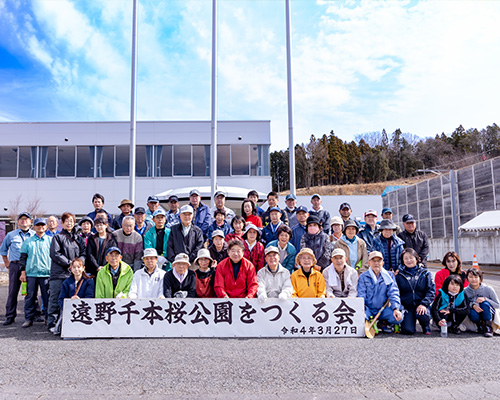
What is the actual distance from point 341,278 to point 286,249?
1068mm

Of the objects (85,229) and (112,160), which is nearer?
(85,229)

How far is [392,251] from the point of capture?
23.3 feet

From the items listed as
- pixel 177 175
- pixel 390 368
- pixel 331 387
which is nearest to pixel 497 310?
pixel 390 368

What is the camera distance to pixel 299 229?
7.41 meters

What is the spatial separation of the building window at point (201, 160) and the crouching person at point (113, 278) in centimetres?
1713

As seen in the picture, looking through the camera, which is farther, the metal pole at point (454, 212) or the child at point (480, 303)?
the metal pole at point (454, 212)

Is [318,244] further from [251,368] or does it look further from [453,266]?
[251,368]

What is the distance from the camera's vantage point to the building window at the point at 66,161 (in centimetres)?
2402

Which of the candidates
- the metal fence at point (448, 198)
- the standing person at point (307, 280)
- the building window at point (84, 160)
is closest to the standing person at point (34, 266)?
the standing person at point (307, 280)

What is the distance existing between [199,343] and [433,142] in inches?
3415

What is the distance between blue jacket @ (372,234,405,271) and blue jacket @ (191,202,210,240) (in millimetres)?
3352

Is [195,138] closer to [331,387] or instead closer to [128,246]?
[128,246]

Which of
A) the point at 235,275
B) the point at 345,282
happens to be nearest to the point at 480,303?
the point at 345,282

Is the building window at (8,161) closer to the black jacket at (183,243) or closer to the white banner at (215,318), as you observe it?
the black jacket at (183,243)
